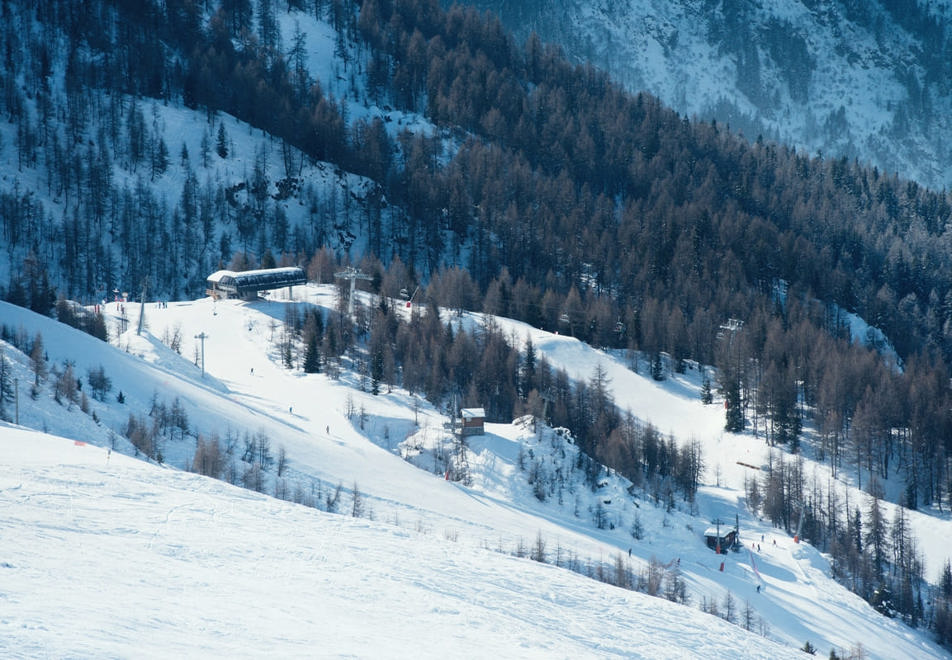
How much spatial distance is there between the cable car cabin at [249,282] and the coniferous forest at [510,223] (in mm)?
7260

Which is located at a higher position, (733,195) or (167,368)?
(733,195)

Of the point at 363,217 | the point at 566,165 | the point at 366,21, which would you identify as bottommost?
the point at 363,217

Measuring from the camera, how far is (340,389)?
6400 centimetres

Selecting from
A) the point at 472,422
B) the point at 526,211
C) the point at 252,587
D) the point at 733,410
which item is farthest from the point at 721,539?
the point at 526,211

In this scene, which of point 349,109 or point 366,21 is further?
point 366,21

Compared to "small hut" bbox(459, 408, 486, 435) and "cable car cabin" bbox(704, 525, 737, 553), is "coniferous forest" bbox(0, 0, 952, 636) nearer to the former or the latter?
"small hut" bbox(459, 408, 486, 435)

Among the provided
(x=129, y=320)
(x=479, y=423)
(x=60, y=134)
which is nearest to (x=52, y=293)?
(x=129, y=320)

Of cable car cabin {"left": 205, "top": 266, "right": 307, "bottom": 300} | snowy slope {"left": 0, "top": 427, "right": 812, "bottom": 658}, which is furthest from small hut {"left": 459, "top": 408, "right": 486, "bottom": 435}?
cable car cabin {"left": 205, "top": 266, "right": 307, "bottom": 300}

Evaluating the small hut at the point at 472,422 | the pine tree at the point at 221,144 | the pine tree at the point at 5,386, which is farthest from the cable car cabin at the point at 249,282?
the pine tree at the point at 5,386

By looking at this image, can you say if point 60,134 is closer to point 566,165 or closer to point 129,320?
point 129,320

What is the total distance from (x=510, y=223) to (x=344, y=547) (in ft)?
311

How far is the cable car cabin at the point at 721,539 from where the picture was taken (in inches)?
2021

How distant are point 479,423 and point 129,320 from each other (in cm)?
3502

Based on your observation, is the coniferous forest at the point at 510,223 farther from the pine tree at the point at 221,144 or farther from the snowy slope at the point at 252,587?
the snowy slope at the point at 252,587
